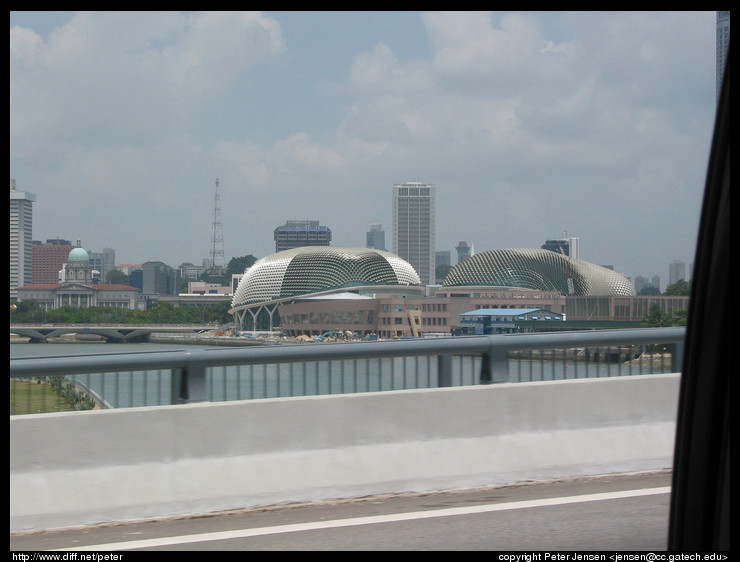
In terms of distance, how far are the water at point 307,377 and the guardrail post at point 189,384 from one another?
61 mm

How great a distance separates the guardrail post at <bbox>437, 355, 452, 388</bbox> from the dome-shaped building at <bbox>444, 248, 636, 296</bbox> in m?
115

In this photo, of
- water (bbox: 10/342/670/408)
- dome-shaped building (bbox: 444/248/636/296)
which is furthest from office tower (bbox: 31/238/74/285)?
dome-shaped building (bbox: 444/248/636/296)

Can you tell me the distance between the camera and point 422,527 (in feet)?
19.4

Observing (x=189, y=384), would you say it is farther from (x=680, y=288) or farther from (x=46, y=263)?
(x=46, y=263)

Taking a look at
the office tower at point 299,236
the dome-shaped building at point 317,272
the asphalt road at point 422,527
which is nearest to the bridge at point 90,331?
the asphalt road at point 422,527

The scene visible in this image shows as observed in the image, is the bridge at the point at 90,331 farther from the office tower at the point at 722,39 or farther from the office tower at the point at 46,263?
the office tower at the point at 46,263

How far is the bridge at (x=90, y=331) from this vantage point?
11599mm

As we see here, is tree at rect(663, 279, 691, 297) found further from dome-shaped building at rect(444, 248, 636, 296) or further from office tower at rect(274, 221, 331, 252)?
office tower at rect(274, 221, 331, 252)

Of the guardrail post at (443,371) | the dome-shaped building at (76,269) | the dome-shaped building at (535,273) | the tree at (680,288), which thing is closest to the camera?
the guardrail post at (443,371)

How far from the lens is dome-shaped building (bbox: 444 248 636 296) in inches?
5005

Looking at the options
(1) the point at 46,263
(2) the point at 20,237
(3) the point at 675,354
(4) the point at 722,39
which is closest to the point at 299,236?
(1) the point at 46,263

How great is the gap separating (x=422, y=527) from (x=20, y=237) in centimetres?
1559

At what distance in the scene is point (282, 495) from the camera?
21.4ft

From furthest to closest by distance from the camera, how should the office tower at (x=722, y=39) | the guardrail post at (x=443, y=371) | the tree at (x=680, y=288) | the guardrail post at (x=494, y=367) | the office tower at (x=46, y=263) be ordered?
the office tower at (x=46, y=263) < the tree at (x=680, y=288) < the guardrail post at (x=494, y=367) < the guardrail post at (x=443, y=371) < the office tower at (x=722, y=39)
